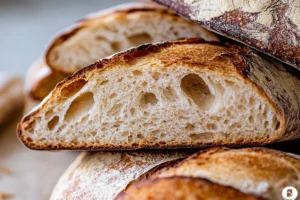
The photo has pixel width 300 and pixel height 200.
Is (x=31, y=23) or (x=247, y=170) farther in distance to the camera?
(x=31, y=23)

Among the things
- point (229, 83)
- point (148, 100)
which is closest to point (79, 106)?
point (148, 100)

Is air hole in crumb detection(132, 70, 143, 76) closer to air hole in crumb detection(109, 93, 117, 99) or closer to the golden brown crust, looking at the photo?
air hole in crumb detection(109, 93, 117, 99)

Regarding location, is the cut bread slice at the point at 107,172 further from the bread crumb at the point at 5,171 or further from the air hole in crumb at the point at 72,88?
the bread crumb at the point at 5,171

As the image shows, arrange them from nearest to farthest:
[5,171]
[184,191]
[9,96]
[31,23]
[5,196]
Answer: [184,191], [5,196], [5,171], [9,96], [31,23]

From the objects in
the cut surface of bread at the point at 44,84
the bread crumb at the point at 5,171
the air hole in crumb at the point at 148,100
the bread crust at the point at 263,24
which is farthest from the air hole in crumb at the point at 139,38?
the bread crumb at the point at 5,171

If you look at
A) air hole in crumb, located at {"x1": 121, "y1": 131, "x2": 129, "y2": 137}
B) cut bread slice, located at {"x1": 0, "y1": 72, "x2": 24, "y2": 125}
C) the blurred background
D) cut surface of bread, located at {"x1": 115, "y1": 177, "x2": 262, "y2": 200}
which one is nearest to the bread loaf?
cut surface of bread, located at {"x1": 115, "y1": 177, "x2": 262, "y2": 200}

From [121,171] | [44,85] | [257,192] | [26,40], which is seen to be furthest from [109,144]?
[26,40]

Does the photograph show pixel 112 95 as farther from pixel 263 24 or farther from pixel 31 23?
pixel 31 23
